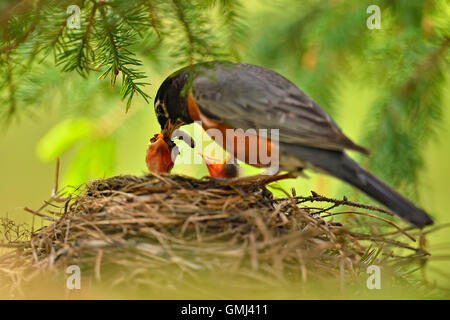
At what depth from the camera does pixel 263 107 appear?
254 centimetres

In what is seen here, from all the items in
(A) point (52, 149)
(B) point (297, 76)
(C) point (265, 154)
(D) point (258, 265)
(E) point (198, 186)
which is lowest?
(D) point (258, 265)

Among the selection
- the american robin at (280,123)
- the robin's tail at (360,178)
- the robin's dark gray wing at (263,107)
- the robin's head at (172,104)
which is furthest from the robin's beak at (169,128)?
the robin's tail at (360,178)

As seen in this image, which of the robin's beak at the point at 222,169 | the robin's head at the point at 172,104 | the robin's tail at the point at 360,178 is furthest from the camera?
the robin's beak at the point at 222,169

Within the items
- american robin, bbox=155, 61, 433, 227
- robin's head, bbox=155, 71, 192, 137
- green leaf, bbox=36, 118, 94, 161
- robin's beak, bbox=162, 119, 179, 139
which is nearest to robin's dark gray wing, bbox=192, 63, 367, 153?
american robin, bbox=155, 61, 433, 227

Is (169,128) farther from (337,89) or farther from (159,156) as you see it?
(337,89)

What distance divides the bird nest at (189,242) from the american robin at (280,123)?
183 mm

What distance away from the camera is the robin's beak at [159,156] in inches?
119

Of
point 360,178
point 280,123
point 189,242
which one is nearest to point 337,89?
point 280,123

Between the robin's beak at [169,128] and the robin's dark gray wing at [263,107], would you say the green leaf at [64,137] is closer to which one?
the robin's beak at [169,128]

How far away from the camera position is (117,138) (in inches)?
130

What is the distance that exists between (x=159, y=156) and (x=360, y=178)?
123cm
